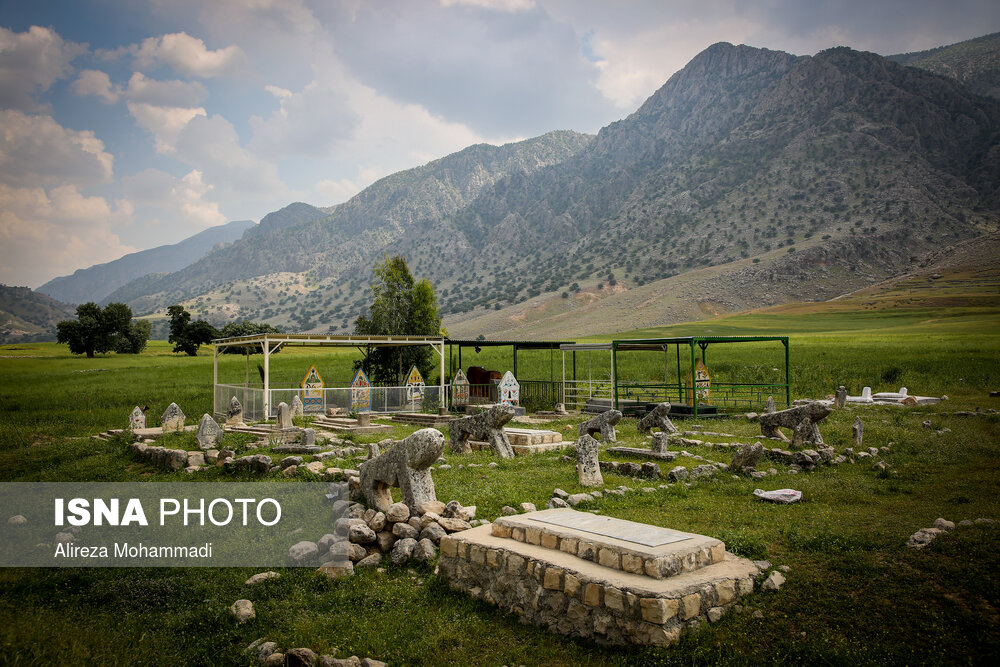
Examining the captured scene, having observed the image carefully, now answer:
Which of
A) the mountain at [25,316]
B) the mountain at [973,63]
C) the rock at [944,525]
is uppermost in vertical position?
the mountain at [973,63]

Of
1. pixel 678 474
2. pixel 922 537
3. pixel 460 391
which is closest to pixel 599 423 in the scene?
pixel 678 474

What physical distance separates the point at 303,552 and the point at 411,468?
2.06 m

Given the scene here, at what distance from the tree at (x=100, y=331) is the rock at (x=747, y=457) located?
68874 mm

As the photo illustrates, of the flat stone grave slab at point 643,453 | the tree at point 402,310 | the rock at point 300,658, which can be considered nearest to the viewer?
the rock at point 300,658

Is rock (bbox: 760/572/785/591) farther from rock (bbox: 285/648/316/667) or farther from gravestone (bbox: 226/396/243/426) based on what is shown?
gravestone (bbox: 226/396/243/426)

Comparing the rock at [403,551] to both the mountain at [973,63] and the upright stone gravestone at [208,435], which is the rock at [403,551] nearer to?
the upright stone gravestone at [208,435]

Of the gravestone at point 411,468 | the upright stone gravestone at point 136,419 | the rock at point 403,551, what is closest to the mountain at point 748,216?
the upright stone gravestone at point 136,419

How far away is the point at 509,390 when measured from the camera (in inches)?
1111

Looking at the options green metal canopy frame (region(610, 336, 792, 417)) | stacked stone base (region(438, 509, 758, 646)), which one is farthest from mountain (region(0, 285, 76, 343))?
stacked stone base (region(438, 509, 758, 646))

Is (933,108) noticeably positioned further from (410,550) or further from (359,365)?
(410,550)

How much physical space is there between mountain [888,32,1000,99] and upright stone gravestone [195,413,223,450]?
211 meters

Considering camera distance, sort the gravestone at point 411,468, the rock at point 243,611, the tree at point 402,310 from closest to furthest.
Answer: the rock at point 243,611
the gravestone at point 411,468
the tree at point 402,310

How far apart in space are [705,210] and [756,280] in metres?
40.2

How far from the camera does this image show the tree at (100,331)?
64.1 meters
